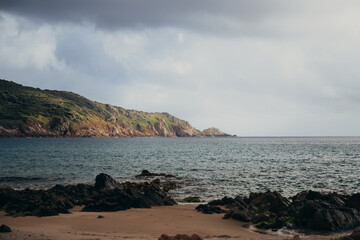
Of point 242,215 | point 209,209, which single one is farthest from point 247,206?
point 242,215

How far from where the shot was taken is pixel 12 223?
16.9 metres

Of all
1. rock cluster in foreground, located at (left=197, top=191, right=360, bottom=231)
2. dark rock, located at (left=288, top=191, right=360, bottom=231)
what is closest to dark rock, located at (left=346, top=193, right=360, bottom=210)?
rock cluster in foreground, located at (left=197, top=191, right=360, bottom=231)

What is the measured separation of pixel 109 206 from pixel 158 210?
3997 millimetres

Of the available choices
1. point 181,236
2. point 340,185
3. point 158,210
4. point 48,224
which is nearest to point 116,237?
point 181,236

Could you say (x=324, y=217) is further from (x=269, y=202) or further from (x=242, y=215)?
(x=269, y=202)

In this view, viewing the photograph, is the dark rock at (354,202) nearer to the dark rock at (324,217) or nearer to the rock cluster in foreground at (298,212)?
the rock cluster in foreground at (298,212)

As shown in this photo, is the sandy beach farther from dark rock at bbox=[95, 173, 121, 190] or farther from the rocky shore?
dark rock at bbox=[95, 173, 121, 190]

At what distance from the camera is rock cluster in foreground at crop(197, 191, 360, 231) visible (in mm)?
16094

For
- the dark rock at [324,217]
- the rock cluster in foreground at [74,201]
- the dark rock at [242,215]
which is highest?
the dark rock at [324,217]

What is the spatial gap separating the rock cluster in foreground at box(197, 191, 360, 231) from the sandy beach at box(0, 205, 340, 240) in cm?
121

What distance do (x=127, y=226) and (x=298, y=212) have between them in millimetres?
11333

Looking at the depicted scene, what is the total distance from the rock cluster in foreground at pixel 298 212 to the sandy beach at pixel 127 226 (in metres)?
1.21

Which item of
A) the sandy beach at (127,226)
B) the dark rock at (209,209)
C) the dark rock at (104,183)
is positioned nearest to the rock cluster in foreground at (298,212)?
the dark rock at (209,209)

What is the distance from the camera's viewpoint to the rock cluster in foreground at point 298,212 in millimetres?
16094
